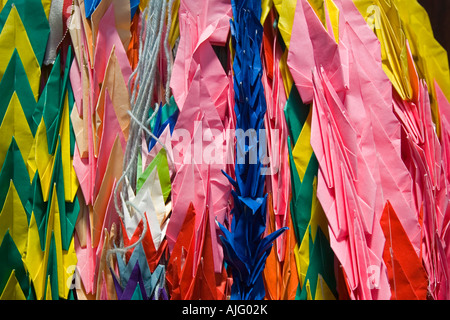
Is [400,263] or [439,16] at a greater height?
[439,16]

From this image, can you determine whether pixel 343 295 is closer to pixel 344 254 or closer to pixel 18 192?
pixel 344 254

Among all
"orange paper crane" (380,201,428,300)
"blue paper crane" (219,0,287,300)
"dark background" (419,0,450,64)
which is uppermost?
"dark background" (419,0,450,64)

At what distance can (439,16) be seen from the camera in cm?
84

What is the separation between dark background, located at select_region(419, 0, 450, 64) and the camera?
0.83 m

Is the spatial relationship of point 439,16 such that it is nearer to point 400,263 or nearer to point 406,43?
point 406,43

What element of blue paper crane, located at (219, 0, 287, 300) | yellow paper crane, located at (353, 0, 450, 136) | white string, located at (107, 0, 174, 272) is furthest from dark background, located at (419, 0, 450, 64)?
white string, located at (107, 0, 174, 272)

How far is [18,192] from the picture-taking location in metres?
0.74

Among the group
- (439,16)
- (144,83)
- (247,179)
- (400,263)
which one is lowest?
(400,263)

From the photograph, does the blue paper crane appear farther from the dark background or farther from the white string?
the dark background

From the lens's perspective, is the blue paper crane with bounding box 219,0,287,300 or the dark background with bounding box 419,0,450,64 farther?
the dark background with bounding box 419,0,450,64

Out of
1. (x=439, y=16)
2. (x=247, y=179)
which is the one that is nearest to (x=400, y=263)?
(x=247, y=179)

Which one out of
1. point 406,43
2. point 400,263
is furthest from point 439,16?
point 400,263

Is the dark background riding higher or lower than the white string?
higher

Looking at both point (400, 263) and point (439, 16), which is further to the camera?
point (439, 16)
